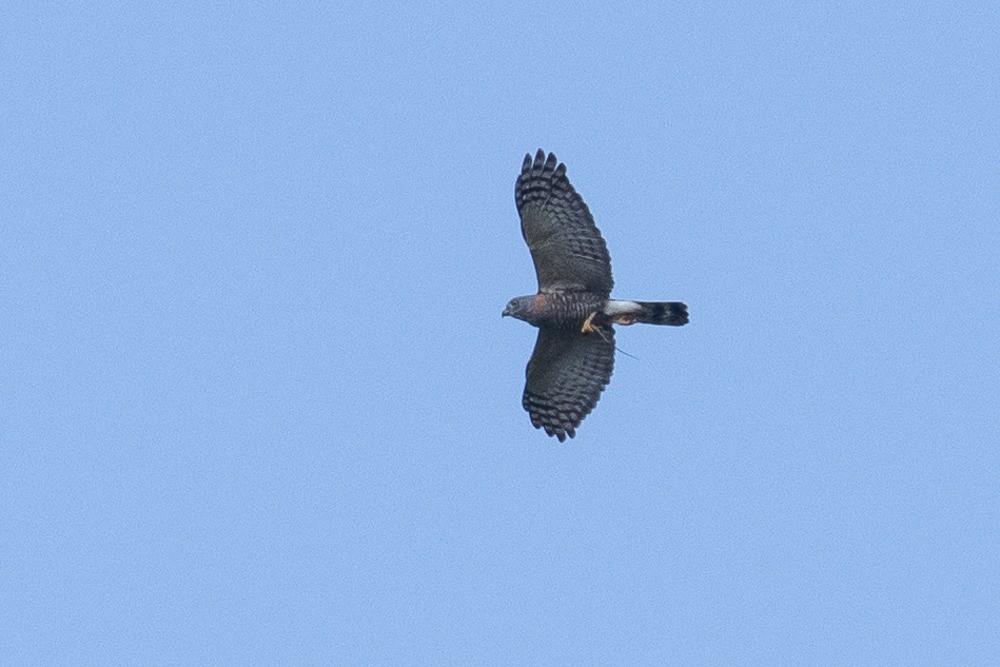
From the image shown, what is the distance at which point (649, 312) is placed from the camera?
24.9 m

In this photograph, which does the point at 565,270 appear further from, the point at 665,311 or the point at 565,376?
the point at 565,376

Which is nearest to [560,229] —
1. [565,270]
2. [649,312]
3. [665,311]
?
[565,270]

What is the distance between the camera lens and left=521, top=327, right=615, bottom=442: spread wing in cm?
2586

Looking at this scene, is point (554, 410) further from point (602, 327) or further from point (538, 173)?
point (538, 173)

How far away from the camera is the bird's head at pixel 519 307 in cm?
2538

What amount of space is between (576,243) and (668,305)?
136cm

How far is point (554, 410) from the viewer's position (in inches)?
1040

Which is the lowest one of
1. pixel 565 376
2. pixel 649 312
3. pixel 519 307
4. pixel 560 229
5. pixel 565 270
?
pixel 565 376

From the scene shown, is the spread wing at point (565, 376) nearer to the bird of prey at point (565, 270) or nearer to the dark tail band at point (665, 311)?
the bird of prey at point (565, 270)

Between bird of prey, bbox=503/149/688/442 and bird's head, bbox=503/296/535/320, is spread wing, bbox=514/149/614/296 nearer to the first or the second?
bird of prey, bbox=503/149/688/442

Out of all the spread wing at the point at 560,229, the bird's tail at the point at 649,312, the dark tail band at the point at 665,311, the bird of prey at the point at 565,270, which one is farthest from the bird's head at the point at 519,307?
the dark tail band at the point at 665,311

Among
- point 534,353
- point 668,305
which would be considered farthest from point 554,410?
point 668,305

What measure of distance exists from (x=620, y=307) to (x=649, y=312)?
372 mm

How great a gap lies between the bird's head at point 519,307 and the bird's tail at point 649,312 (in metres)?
1.01
